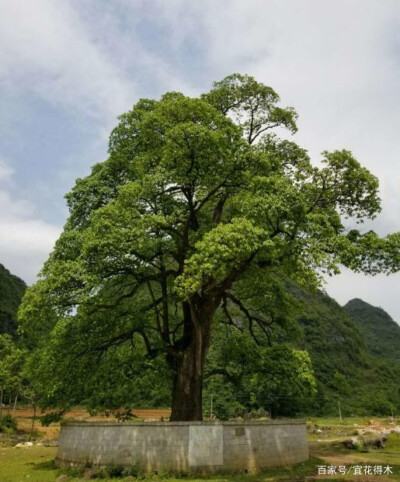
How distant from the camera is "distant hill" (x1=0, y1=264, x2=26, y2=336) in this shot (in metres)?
71.2

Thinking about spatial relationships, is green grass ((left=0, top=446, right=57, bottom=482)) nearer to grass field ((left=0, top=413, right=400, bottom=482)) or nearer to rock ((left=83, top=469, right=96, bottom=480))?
grass field ((left=0, top=413, right=400, bottom=482))

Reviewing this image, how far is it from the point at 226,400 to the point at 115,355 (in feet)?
119

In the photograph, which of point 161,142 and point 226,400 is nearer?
point 161,142

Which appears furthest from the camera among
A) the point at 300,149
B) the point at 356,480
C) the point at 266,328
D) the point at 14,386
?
the point at 14,386

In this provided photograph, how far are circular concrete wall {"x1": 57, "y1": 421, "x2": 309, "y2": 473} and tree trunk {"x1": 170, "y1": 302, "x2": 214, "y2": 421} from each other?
92.3 inches

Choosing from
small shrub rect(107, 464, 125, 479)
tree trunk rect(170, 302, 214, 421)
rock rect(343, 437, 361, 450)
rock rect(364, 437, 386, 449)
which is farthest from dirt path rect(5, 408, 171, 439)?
rock rect(364, 437, 386, 449)

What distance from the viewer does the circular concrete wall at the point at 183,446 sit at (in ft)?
52.8

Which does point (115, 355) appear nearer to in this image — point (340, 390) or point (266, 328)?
point (266, 328)

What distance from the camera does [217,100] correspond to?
21172 millimetres

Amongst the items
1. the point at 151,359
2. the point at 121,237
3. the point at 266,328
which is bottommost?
the point at 151,359

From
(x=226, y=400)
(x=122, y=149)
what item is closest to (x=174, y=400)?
(x=122, y=149)

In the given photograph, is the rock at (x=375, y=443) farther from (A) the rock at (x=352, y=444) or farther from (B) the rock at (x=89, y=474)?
(B) the rock at (x=89, y=474)

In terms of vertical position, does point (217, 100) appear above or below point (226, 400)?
above

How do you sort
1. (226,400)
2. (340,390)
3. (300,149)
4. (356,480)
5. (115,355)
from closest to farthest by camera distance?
(356,480), (115,355), (300,149), (226,400), (340,390)
